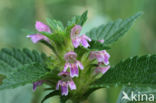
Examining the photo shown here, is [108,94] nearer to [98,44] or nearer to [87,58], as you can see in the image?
[87,58]

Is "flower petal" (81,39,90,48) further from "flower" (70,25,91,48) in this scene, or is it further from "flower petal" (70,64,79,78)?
"flower petal" (70,64,79,78)

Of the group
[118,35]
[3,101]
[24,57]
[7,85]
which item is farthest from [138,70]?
[3,101]

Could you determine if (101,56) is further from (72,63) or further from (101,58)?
(72,63)

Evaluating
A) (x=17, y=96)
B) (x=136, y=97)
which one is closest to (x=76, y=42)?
(x=136, y=97)

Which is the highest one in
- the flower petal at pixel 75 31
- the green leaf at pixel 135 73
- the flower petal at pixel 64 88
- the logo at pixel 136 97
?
the flower petal at pixel 75 31

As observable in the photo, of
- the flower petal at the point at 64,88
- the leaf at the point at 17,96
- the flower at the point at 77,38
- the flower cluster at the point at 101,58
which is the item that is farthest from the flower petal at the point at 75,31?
the leaf at the point at 17,96

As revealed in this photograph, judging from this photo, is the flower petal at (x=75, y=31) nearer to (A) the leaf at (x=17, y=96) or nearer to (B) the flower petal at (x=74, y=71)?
(B) the flower petal at (x=74, y=71)
